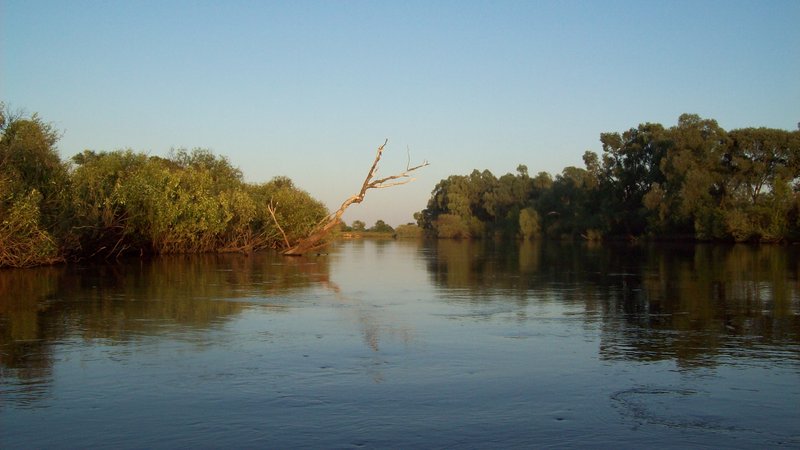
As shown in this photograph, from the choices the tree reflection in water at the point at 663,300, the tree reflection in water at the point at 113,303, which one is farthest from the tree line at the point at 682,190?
the tree reflection in water at the point at 113,303

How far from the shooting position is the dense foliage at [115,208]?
27875mm

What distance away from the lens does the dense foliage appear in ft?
91.5

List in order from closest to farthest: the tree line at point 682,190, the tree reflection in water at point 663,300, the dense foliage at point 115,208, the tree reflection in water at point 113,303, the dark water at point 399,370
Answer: the dark water at point 399,370, the tree reflection in water at point 113,303, the tree reflection in water at point 663,300, the dense foliage at point 115,208, the tree line at point 682,190

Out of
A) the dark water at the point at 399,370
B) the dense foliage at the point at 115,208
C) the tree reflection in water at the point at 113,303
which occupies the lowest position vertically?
the dark water at the point at 399,370

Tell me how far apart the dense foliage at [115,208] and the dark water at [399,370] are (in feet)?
34.4

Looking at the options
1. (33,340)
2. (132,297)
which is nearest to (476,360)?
(33,340)

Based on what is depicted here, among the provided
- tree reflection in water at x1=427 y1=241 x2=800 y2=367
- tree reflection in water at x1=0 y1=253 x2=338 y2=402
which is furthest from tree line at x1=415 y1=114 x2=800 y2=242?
tree reflection in water at x1=0 y1=253 x2=338 y2=402

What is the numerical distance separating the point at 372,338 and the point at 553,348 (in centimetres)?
291

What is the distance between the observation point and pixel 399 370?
9.34 metres

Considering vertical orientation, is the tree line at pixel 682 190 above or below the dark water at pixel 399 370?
above

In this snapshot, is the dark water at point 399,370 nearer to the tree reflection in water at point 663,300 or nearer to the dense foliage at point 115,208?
the tree reflection in water at point 663,300

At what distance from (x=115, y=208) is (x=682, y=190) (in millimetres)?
53888

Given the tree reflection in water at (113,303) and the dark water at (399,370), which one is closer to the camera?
the dark water at (399,370)

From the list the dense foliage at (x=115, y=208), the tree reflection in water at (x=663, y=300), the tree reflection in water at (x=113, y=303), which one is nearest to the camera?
the tree reflection in water at (x=113, y=303)
